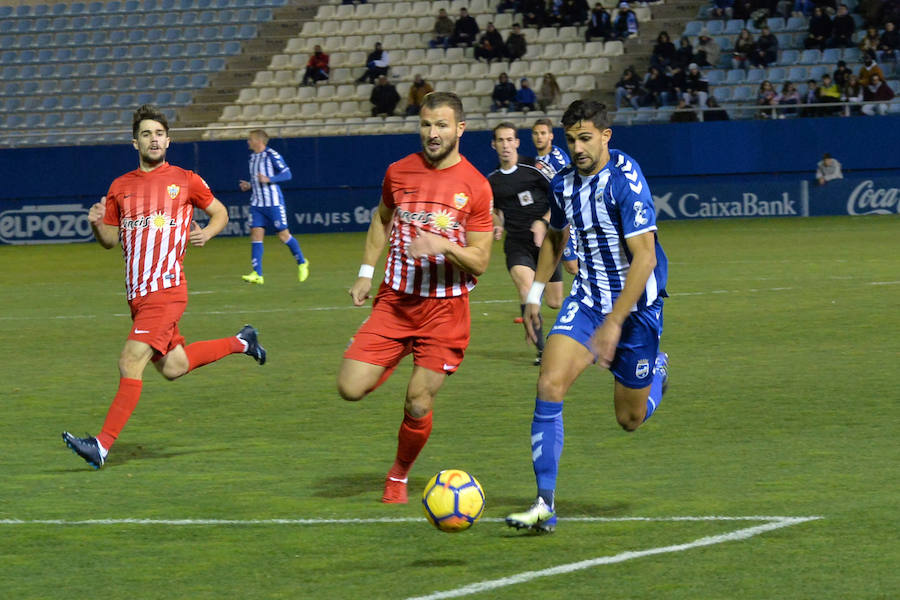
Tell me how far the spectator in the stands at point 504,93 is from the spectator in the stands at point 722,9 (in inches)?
208

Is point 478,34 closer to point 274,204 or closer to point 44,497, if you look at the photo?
point 274,204

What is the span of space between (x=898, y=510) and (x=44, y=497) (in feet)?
14.2

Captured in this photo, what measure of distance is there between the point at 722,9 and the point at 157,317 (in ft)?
92.0

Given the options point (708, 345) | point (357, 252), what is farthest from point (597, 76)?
point (708, 345)

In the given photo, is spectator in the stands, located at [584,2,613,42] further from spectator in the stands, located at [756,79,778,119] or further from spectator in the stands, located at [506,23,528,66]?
spectator in the stands, located at [756,79,778,119]

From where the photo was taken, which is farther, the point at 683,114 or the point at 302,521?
the point at 683,114

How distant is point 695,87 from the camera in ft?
107

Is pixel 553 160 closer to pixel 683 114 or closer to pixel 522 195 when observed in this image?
pixel 522 195

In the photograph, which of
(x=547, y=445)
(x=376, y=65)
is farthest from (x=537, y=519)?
(x=376, y=65)

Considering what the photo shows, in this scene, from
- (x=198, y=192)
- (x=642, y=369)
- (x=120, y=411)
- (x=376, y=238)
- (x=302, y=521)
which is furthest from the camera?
(x=198, y=192)

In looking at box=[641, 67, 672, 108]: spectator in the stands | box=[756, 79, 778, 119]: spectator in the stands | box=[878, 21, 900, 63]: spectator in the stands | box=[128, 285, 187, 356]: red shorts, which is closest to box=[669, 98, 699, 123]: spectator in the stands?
box=[641, 67, 672, 108]: spectator in the stands

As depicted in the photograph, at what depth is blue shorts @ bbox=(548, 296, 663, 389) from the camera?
23.5ft

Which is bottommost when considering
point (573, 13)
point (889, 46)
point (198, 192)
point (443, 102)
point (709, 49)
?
point (709, 49)

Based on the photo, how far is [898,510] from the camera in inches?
275
